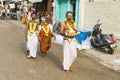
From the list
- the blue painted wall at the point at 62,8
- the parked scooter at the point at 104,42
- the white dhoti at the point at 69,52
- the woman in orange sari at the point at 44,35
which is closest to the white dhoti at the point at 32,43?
the woman in orange sari at the point at 44,35

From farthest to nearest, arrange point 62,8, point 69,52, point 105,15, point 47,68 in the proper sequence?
point 62,8, point 105,15, point 47,68, point 69,52

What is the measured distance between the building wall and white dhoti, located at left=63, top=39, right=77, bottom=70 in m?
5.72

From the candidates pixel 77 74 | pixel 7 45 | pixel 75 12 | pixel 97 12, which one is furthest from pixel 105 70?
pixel 75 12

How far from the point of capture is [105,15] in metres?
15.3

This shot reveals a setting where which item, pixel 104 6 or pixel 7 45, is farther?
pixel 104 6

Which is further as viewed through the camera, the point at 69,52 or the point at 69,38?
the point at 69,52

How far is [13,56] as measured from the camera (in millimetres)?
11000

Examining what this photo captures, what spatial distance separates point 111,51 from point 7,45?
4763 mm

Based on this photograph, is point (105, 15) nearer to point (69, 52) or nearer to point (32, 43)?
point (32, 43)

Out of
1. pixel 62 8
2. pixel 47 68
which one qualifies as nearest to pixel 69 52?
pixel 47 68

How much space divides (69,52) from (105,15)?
6998 mm

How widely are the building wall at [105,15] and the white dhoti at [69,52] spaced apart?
225 inches

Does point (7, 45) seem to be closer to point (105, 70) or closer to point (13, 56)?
point (13, 56)

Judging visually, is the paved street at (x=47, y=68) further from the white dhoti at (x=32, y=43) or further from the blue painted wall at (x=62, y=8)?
the blue painted wall at (x=62, y=8)
